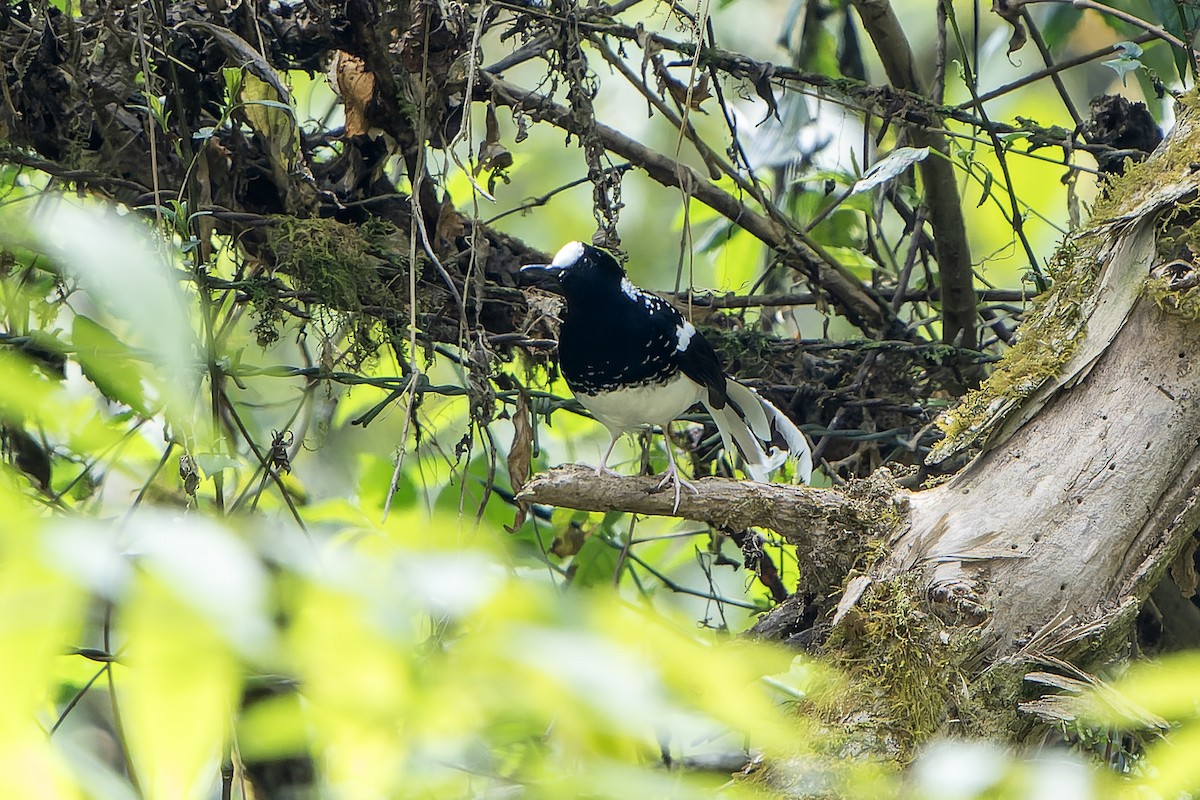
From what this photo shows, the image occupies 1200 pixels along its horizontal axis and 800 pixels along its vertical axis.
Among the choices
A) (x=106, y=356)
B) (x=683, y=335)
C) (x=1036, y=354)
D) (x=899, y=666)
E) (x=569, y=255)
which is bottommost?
(x=899, y=666)

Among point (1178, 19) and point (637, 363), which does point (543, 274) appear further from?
point (1178, 19)

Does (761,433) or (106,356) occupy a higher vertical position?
(761,433)

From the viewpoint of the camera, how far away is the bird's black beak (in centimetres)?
Answer: 238

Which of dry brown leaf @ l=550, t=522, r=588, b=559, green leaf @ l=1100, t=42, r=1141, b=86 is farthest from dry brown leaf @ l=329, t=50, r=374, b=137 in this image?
green leaf @ l=1100, t=42, r=1141, b=86

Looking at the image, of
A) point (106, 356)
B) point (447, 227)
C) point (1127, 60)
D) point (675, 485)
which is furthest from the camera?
point (447, 227)

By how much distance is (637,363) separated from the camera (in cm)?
239

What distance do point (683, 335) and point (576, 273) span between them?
286 millimetres

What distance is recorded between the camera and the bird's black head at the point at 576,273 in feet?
7.86

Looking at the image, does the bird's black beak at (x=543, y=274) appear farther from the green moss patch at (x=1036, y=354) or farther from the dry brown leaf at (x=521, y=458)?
the green moss patch at (x=1036, y=354)

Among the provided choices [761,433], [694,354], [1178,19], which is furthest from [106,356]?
[1178,19]

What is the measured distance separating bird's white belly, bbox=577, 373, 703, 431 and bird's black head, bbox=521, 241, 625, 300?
0.79ft

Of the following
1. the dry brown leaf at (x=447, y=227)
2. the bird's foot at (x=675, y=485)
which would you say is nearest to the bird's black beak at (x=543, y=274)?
the dry brown leaf at (x=447, y=227)

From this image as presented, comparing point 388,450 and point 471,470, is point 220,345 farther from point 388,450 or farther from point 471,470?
point 388,450

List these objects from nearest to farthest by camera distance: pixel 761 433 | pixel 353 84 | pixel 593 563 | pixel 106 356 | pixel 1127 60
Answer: pixel 106 356 < pixel 353 84 < pixel 1127 60 < pixel 761 433 < pixel 593 563
